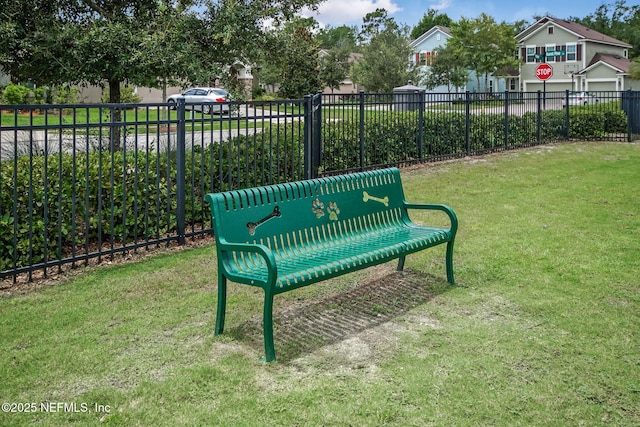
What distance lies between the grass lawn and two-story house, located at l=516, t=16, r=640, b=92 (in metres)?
54.4

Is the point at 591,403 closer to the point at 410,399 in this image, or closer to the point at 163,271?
the point at 410,399

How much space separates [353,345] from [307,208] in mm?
1291

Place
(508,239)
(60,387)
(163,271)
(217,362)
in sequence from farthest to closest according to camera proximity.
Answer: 1. (508,239)
2. (163,271)
3. (217,362)
4. (60,387)

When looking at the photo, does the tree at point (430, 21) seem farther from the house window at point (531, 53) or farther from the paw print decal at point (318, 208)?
the paw print decal at point (318, 208)

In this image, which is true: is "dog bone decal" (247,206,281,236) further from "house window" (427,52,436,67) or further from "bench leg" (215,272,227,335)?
"house window" (427,52,436,67)

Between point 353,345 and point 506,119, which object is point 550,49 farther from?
point 353,345

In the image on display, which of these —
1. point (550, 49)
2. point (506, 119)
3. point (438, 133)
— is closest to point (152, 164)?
point (438, 133)

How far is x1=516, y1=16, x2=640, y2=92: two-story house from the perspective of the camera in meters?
56.0

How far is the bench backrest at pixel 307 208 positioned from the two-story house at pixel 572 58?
5432 centimetres

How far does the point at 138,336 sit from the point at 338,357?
1.41m

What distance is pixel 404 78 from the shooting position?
54031mm

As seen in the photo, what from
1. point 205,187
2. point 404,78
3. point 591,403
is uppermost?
point 404,78

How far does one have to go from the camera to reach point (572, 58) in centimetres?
5859

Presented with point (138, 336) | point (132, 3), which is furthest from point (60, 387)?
point (132, 3)
